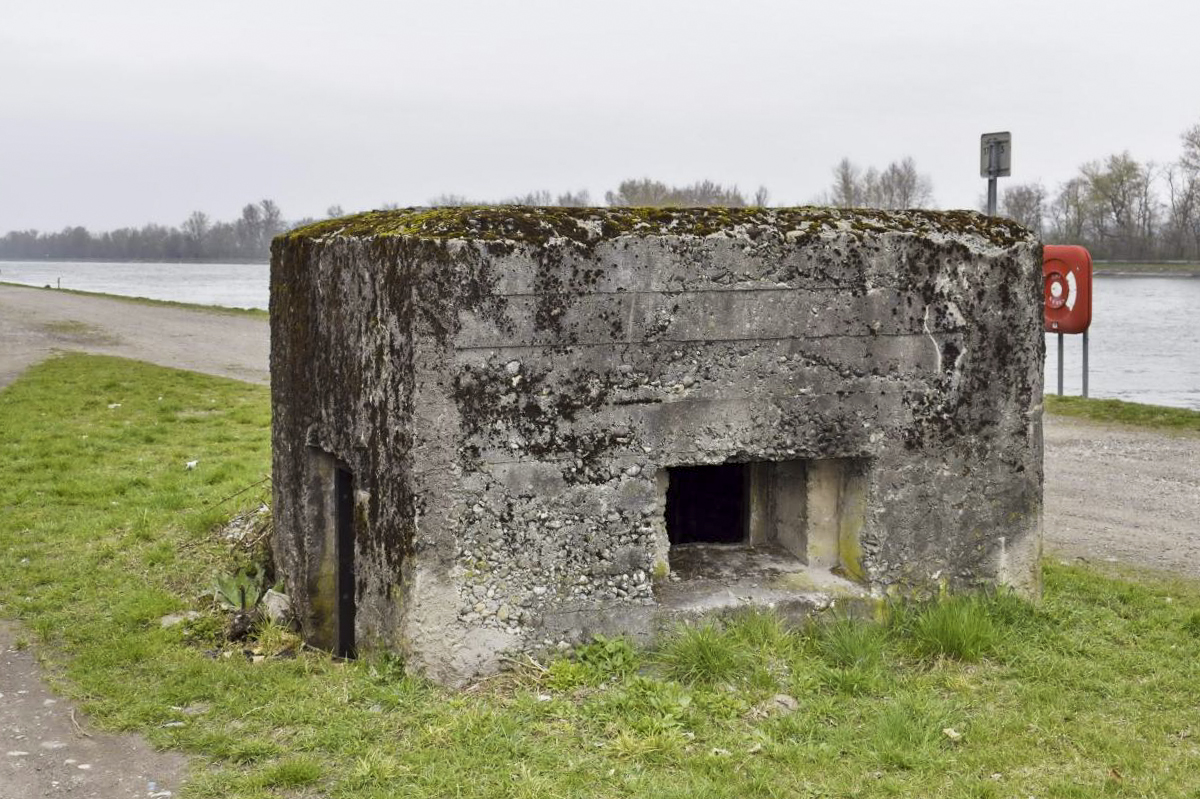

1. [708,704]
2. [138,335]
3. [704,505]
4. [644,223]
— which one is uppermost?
[644,223]

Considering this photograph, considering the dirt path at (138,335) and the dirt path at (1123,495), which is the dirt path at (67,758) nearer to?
the dirt path at (1123,495)

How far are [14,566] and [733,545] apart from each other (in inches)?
178

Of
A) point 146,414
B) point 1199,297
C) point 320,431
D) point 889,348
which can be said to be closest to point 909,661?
point 889,348

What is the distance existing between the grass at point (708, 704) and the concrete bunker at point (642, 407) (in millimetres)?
258

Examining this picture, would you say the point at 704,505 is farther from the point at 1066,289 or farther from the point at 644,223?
the point at 1066,289

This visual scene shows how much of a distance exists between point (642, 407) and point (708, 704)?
1.28 meters

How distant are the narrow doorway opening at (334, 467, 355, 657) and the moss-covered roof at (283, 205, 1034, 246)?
1262mm

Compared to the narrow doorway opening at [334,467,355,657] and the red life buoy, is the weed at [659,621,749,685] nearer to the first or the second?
the narrow doorway opening at [334,467,355,657]

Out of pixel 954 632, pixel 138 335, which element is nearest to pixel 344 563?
pixel 954 632

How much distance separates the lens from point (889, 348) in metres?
5.51

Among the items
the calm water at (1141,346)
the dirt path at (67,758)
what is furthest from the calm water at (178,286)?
the dirt path at (67,758)

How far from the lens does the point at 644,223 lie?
5.23 m

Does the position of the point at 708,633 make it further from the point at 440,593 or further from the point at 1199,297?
the point at 1199,297

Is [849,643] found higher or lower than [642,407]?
lower
